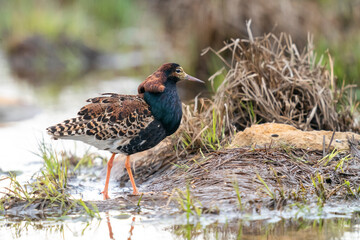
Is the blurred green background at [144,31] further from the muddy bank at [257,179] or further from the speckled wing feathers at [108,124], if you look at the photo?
the speckled wing feathers at [108,124]

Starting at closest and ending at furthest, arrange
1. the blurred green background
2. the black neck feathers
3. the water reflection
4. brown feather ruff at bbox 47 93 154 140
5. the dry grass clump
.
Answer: the water reflection < brown feather ruff at bbox 47 93 154 140 < the black neck feathers < the dry grass clump < the blurred green background

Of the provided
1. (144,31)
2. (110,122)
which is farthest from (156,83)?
(144,31)

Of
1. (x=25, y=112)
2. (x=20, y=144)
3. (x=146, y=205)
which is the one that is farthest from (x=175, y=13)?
(x=146, y=205)

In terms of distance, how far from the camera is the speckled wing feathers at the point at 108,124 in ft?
20.8

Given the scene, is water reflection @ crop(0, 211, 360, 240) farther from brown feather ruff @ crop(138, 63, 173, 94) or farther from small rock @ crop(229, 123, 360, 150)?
brown feather ruff @ crop(138, 63, 173, 94)

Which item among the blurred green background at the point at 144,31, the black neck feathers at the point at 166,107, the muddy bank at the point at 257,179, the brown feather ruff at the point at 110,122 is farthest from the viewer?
the blurred green background at the point at 144,31

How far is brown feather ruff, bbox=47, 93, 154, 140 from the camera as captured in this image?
6328mm

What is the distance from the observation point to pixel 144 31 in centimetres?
2414

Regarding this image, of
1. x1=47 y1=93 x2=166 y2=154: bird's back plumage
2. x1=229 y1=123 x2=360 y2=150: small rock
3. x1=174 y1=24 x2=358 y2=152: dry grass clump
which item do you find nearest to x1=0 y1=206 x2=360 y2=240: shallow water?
x1=47 y1=93 x2=166 y2=154: bird's back plumage

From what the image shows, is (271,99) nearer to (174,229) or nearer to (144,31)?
(174,229)

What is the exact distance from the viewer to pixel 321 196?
220 inches

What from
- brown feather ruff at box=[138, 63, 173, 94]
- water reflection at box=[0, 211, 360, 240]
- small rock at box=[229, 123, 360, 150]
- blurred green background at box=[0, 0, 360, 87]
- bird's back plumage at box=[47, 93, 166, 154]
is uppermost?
blurred green background at box=[0, 0, 360, 87]

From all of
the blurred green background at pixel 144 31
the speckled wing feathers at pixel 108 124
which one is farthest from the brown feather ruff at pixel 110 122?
the blurred green background at pixel 144 31

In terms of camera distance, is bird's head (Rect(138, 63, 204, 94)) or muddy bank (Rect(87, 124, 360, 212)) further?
bird's head (Rect(138, 63, 204, 94))
